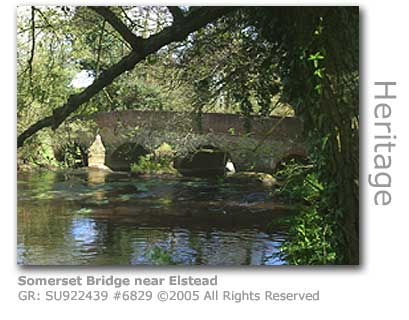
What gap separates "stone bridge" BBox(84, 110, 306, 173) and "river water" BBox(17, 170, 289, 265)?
130mm

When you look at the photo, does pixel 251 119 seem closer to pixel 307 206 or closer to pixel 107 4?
pixel 307 206

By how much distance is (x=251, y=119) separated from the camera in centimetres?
323

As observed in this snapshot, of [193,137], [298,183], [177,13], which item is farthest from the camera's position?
[193,137]

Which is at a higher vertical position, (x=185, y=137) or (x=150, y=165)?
(x=185, y=137)

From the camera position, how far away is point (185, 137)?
325 cm

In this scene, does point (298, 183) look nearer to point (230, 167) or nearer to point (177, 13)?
point (230, 167)

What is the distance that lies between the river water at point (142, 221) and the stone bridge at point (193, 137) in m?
0.13

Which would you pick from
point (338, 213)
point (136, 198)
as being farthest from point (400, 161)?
point (136, 198)

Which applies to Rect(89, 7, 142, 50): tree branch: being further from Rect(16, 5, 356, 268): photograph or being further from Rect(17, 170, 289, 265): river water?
Rect(17, 170, 289, 265): river water

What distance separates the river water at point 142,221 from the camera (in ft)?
9.98

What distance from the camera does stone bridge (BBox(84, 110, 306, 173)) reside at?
3201mm

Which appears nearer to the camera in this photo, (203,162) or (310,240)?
(310,240)

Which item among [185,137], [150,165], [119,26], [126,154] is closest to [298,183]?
[185,137]

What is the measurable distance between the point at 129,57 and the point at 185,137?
0.52 metres
